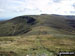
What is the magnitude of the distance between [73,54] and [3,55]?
90.9 ft

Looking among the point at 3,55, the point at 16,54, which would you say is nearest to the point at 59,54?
the point at 16,54

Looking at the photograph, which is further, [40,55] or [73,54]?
[73,54]

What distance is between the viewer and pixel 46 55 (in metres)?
60.9

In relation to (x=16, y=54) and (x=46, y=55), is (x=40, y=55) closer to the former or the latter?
(x=46, y=55)

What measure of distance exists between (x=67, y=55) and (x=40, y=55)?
441 inches

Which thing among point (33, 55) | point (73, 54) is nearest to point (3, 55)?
point (33, 55)

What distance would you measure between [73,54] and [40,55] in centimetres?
1405

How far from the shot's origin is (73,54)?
2547 inches

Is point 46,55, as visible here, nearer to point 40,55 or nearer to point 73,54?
point 40,55

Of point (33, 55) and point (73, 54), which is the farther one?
point (73, 54)

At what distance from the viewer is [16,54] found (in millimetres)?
62469

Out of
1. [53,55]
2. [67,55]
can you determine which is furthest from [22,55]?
[67,55]

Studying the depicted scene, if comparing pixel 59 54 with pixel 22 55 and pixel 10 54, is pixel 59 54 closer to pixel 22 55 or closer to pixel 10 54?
pixel 22 55

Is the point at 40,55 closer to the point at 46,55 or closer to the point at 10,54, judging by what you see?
the point at 46,55
